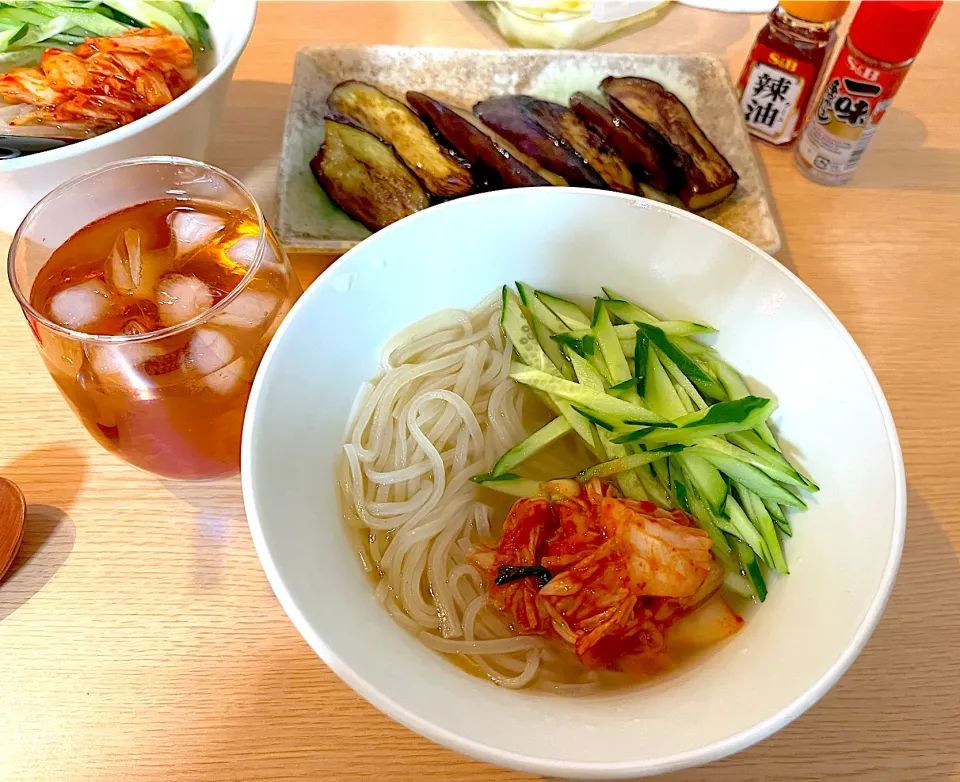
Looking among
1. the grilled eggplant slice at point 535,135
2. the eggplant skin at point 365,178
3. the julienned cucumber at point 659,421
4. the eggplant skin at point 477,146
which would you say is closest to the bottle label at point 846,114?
the grilled eggplant slice at point 535,135

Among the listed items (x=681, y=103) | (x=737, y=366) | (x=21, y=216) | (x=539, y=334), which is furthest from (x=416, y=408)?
(x=681, y=103)

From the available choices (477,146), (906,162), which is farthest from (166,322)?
(906,162)

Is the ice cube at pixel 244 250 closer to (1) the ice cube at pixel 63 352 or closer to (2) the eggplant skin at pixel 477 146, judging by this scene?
(1) the ice cube at pixel 63 352

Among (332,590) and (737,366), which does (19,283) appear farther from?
(737,366)

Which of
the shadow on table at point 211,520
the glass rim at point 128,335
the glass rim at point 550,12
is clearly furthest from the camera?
the glass rim at point 550,12

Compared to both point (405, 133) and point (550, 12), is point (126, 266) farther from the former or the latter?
point (550, 12)

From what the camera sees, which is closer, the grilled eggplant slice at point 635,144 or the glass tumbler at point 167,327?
the glass tumbler at point 167,327

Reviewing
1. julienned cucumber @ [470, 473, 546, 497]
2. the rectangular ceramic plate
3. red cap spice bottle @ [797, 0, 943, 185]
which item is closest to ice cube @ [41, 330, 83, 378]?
julienned cucumber @ [470, 473, 546, 497]
